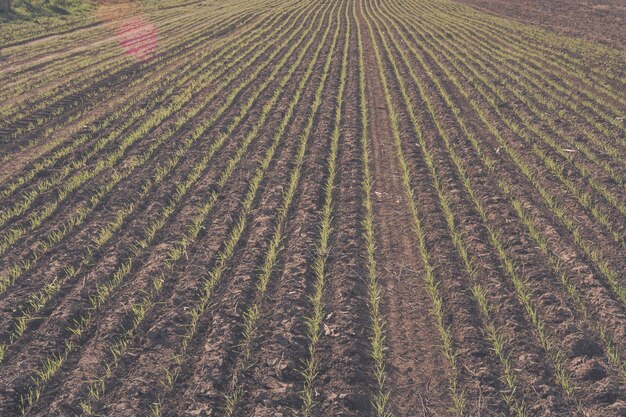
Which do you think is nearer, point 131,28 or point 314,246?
point 314,246

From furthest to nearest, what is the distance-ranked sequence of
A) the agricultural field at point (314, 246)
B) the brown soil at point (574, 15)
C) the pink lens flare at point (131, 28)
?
the brown soil at point (574, 15)
the pink lens flare at point (131, 28)
the agricultural field at point (314, 246)

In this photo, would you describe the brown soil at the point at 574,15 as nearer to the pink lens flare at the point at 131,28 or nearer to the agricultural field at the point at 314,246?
the agricultural field at the point at 314,246

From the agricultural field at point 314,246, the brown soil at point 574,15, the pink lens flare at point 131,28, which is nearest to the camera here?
the agricultural field at point 314,246

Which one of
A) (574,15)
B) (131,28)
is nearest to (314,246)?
(131,28)

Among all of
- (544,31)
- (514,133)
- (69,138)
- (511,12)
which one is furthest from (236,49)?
(511,12)

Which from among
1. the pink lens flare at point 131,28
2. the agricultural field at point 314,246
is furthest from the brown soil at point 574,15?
the pink lens flare at point 131,28

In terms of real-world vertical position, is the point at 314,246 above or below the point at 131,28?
below

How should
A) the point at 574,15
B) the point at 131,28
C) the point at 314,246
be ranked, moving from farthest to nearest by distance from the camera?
Result: the point at 574,15, the point at 131,28, the point at 314,246

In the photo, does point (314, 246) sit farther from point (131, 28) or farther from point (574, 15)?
point (574, 15)

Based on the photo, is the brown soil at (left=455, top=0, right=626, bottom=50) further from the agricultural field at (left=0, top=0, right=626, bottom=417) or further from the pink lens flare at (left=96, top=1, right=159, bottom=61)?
the pink lens flare at (left=96, top=1, right=159, bottom=61)
